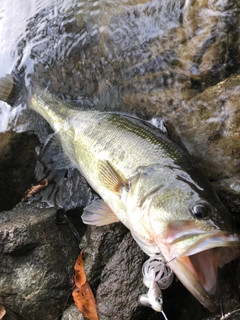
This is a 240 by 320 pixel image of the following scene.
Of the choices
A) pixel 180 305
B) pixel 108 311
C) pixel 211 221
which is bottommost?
pixel 180 305

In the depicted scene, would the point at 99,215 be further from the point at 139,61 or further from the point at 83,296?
the point at 139,61

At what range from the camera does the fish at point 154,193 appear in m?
2.41

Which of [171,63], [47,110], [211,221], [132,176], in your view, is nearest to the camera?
[211,221]

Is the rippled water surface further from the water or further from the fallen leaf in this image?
the fallen leaf

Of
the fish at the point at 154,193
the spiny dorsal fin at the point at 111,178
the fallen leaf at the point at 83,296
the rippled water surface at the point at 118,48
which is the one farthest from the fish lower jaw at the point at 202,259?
the rippled water surface at the point at 118,48

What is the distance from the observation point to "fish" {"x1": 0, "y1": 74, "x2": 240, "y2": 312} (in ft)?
7.90

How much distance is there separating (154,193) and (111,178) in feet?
1.58

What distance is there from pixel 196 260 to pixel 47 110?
8.70 feet

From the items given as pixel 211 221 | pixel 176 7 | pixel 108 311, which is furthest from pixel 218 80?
pixel 108 311

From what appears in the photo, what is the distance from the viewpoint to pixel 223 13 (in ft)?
12.7

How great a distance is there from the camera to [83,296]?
11.3ft

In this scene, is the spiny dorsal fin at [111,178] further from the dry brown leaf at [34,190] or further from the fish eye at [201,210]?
the dry brown leaf at [34,190]

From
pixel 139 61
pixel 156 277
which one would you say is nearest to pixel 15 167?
pixel 139 61

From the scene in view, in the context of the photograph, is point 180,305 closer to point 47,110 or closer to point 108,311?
point 108,311
